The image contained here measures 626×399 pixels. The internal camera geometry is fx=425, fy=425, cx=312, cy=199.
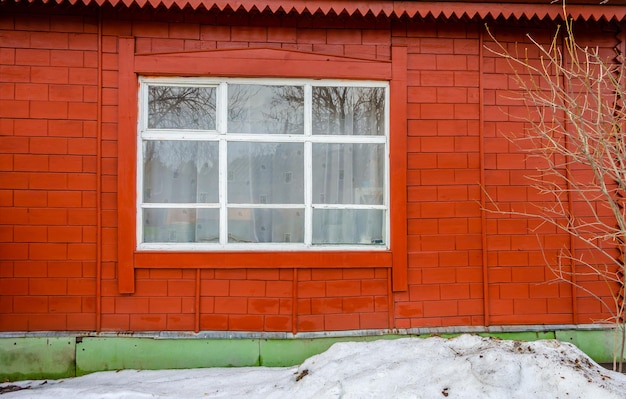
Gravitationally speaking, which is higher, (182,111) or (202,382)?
(182,111)

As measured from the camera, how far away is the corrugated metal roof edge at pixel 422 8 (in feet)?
12.7

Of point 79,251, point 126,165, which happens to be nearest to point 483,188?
point 126,165

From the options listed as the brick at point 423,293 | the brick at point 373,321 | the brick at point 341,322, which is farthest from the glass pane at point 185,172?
the brick at point 423,293

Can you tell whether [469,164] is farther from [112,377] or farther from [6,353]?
[6,353]

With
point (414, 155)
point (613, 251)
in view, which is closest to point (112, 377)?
point (414, 155)

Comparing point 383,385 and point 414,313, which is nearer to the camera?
point 383,385

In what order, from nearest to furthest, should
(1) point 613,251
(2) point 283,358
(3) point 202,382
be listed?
(3) point 202,382
(2) point 283,358
(1) point 613,251

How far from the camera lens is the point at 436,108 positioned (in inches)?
168

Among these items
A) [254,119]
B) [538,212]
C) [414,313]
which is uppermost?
[254,119]

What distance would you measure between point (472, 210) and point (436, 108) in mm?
1086

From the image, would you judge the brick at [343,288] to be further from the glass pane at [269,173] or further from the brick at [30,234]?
the brick at [30,234]

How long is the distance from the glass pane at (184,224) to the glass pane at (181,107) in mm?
836

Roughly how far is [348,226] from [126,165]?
2220mm

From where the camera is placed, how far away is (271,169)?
14.0 feet
